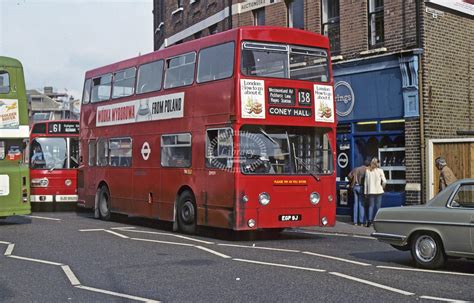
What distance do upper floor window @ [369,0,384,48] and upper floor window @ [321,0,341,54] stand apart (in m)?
1.21

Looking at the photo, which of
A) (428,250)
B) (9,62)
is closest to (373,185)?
(428,250)

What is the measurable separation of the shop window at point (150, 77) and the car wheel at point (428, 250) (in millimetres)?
7679

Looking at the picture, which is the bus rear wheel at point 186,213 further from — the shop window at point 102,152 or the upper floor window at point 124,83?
the shop window at point 102,152

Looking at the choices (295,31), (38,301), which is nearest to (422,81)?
(295,31)

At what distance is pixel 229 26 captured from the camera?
2402cm

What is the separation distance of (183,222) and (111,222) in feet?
13.6

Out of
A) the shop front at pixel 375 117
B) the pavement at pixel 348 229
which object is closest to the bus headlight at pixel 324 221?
the pavement at pixel 348 229

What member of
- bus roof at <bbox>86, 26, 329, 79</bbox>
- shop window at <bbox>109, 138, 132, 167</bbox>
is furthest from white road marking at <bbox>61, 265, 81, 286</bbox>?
shop window at <bbox>109, 138, 132, 167</bbox>

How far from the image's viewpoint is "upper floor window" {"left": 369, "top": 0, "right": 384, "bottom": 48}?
Answer: 59.2 ft

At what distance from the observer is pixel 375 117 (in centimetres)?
1791

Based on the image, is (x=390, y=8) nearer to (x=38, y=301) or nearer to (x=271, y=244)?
(x=271, y=244)

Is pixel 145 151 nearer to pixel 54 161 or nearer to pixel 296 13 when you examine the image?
pixel 54 161

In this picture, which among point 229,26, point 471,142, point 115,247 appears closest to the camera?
point 115,247

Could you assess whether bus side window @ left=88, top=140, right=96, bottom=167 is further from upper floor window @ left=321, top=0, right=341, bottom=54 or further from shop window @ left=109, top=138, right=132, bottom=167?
upper floor window @ left=321, top=0, right=341, bottom=54
